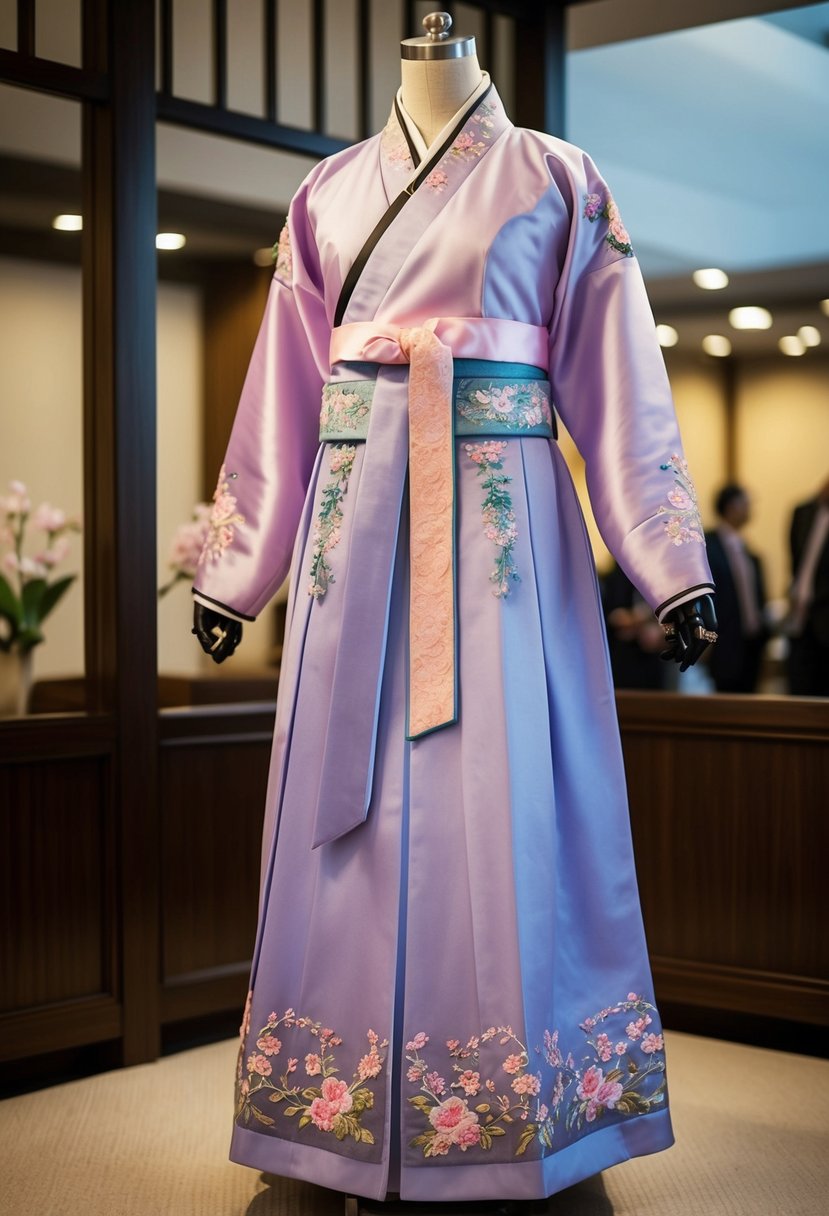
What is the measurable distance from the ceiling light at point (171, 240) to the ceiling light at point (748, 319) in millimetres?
4763

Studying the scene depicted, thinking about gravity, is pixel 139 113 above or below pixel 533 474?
above

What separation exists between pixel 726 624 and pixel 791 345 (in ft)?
8.06

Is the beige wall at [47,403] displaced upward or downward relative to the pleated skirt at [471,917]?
upward

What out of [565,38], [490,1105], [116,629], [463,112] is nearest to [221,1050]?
[116,629]

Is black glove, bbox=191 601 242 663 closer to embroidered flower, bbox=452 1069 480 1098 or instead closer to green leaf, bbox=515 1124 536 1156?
embroidered flower, bbox=452 1069 480 1098

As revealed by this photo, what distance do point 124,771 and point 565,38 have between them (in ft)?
6.48

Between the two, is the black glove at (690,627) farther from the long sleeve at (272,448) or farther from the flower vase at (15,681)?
the flower vase at (15,681)

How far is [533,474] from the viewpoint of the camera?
203 centimetres

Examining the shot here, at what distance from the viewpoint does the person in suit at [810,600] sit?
496 cm

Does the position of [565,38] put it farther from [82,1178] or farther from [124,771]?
[82,1178]

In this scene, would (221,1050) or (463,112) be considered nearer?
(463,112)

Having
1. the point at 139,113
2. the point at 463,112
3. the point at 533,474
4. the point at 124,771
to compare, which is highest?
the point at 139,113

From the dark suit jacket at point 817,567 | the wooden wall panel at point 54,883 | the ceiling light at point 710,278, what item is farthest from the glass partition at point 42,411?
the dark suit jacket at point 817,567

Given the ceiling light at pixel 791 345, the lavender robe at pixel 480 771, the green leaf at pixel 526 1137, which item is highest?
the ceiling light at pixel 791 345
